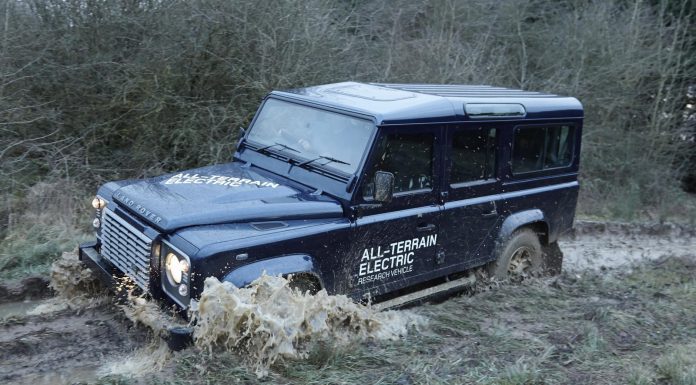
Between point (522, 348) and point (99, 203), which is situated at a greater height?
point (99, 203)

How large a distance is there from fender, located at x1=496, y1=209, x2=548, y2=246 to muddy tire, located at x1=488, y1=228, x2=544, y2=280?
0.32ft

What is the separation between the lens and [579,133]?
660cm

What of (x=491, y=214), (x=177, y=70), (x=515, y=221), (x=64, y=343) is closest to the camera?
(x=64, y=343)

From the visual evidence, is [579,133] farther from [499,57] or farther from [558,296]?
[499,57]

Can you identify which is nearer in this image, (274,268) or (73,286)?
(274,268)

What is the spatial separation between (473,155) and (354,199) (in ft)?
4.39

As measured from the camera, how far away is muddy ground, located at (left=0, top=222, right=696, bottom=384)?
3.82m

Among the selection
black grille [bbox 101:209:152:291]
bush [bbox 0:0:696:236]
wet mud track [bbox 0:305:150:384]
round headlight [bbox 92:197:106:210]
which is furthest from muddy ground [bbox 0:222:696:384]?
bush [bbox 0:0:696:236]

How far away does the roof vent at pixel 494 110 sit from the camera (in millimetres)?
5441

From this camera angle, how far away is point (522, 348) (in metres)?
4.42

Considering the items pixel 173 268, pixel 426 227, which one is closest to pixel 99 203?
pixel 173 268

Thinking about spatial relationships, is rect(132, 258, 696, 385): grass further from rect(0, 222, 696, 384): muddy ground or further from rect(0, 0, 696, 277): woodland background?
rect(0, 0, 696, 277): woodland background

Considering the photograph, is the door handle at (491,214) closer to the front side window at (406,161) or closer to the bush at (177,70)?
the front side window at (406,161)

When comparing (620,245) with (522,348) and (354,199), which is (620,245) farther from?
(354,199)
